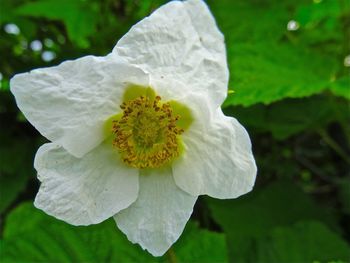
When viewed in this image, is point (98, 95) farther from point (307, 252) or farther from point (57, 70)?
point (307, 252)

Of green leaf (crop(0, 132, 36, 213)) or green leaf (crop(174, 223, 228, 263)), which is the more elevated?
green leaf (crop(174, 223, 228, 263))

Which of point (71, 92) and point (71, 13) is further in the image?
point (71, 13)

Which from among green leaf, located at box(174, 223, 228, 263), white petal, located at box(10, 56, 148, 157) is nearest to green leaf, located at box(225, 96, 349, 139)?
green leaf, located at box(174, 223, 228, 263)

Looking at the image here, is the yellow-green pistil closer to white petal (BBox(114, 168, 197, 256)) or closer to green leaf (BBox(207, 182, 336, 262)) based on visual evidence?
white petal (BBox(114, 168, 197, 256))

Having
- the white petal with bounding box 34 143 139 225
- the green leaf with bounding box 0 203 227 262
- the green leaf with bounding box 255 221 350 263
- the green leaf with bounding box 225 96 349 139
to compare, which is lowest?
the green leaf with bounding box 255 221 350 263

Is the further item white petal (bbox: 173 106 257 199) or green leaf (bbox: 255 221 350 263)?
green leaf (bbox: 255 221 350 263)

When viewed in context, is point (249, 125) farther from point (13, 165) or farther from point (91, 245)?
point (13, 165)

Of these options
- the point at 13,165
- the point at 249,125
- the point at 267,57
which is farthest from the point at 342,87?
the point at 13,165

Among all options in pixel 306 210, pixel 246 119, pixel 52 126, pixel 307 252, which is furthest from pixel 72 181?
pixel 306 210
